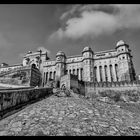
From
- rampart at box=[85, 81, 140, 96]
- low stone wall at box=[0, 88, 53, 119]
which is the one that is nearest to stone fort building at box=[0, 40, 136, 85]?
rampart at box=[85, 81, 140, 96]

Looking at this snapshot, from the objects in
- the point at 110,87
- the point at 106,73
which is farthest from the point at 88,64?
the point at 110,87

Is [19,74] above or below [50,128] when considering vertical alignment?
above

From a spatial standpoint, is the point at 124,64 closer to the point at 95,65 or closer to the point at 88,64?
the point at 95,65

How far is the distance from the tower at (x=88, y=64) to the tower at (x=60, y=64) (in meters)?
8.82

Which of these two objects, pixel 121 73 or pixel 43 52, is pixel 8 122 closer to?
pixel 121 73

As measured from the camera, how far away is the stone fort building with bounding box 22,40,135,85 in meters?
36.7

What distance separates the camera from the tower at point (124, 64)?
3475 centimetres

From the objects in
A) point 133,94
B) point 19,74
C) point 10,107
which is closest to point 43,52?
point 19,74

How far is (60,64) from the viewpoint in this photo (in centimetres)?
4409

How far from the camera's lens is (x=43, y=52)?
5209 centimetres

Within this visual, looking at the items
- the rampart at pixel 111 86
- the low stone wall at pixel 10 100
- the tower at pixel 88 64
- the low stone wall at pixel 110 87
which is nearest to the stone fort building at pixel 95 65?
the tower at pixel 88 64

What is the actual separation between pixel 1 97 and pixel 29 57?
51039 millimetres

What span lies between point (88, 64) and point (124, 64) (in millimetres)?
12356

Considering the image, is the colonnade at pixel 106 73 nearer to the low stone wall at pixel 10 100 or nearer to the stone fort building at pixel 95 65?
the stone fort building at pixel 95 65
